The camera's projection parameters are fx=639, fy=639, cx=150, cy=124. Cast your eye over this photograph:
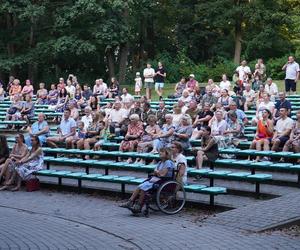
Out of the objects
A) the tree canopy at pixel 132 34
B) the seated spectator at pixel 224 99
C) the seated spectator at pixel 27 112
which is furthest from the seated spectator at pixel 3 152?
the tree canopy at pixel 132 34

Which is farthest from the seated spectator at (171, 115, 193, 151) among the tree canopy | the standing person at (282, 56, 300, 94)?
the tree canopy

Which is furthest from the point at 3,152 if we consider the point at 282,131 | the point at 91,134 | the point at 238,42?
the point at 238,42

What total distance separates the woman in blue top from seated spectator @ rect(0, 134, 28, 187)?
509 cm

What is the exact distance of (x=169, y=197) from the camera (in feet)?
41.7

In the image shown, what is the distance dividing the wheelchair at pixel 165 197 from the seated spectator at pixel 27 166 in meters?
4.82

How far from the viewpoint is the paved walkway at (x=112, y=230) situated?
32.9ft

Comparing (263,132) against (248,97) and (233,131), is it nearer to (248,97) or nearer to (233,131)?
(233,131)

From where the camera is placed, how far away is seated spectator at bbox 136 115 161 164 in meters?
17.6

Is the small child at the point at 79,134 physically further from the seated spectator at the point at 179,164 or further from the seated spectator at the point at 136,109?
the seated spectator at the point at 179,164

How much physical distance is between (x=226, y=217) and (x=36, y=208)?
4436mm

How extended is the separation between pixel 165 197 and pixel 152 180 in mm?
429

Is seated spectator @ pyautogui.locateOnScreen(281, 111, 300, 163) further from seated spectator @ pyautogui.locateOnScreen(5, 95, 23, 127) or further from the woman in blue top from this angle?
seated spectator @ pyautogui.locateOnScreen(5, 95, 23, 127)

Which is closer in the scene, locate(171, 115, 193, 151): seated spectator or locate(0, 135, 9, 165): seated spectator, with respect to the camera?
locate(171, 115, 193, 151): seated spectator

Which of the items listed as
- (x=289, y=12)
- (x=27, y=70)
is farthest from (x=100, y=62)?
(x=289, y=12)
